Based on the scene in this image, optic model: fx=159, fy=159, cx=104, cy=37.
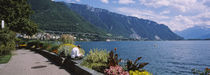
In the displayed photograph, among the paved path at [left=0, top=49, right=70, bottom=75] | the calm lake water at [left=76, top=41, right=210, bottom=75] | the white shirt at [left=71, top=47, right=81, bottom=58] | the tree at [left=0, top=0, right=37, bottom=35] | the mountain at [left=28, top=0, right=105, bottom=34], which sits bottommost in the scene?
the calm lake water at [left=76, top=41, right=210, bottom=75]

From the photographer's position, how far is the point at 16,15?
75.3ft

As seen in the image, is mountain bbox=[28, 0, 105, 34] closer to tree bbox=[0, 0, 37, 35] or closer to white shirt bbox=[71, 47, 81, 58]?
tree bbox=[0, 0, 37, 35]

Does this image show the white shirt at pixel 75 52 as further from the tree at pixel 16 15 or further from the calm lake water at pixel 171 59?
the tree at pixel 16 15

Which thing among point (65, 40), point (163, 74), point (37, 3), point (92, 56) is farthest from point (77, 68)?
point (37, 3)

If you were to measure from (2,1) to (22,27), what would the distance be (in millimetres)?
4223

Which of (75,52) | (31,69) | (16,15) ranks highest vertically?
(16,15)

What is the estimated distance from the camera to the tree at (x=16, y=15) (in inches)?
836

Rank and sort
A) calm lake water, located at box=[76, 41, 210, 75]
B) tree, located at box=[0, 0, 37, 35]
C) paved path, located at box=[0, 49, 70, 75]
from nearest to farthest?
paved path, located at box=[0, 49, 70, 75]
tree, located at box=[0, 0, 37, 35]
calm lake water, located at box=[76, 41, 210, 75]

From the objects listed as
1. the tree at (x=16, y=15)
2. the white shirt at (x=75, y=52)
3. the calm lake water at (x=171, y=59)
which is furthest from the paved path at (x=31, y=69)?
the calm lake water at (x=171, y=59)

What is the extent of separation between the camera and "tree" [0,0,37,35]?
21234 millimetres

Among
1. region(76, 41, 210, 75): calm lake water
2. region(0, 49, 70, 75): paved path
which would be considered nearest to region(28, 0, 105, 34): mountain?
region(76, 41, 210, 75): calm lake water

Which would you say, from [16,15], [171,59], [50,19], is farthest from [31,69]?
[50,19]

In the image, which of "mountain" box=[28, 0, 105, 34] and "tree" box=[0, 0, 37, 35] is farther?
"mountain" box=[28, 0, 105, 34]

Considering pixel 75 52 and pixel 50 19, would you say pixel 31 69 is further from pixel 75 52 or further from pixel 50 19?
pixel 50 19
